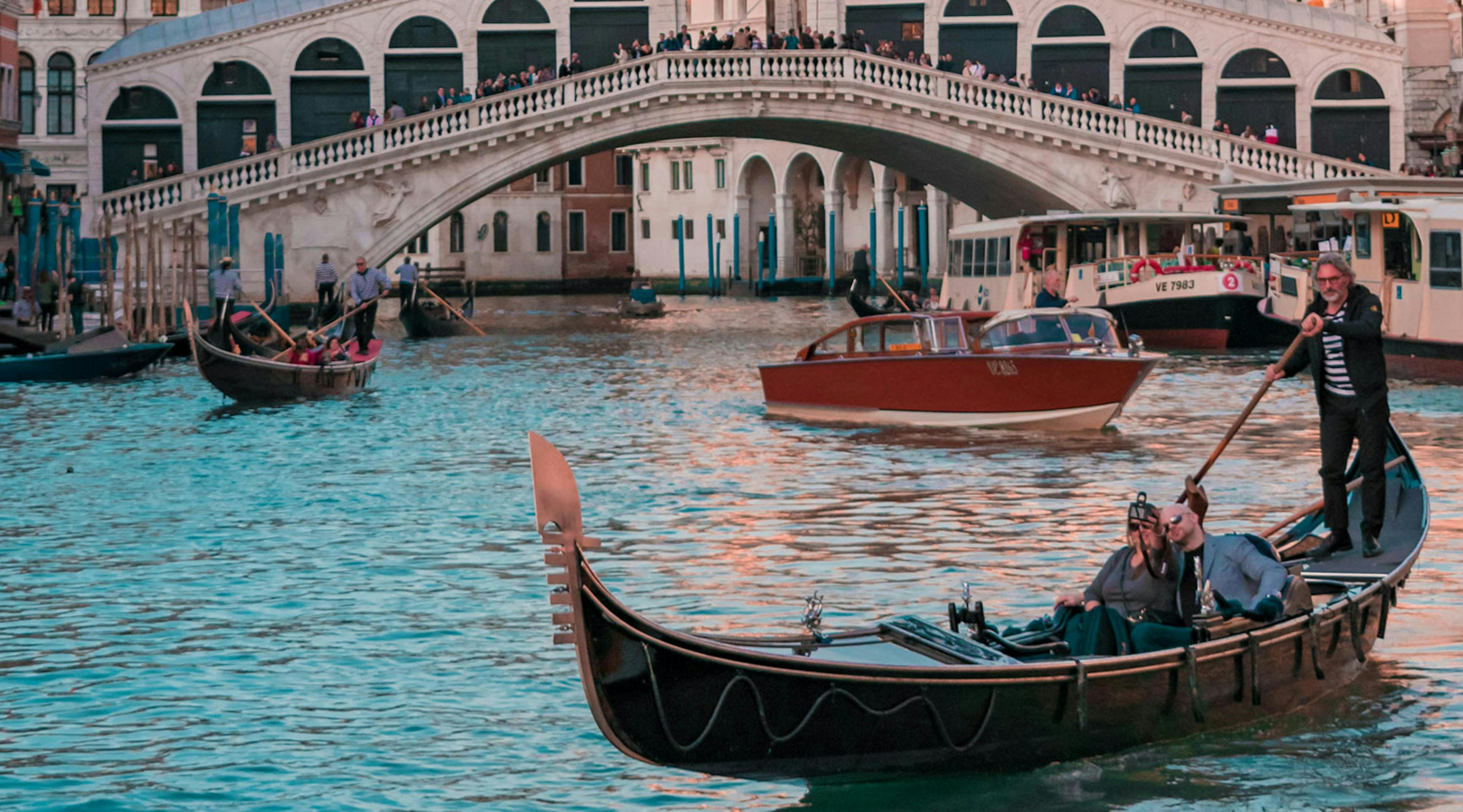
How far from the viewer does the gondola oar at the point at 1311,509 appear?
28.4 ft

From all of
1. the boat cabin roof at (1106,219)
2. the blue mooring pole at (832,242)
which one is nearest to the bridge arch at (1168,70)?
the boat cabin roof at (1106,219)

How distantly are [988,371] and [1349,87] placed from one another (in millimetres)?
21197

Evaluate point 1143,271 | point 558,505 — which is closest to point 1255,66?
point 1143,271

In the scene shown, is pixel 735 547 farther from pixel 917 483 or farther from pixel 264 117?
pixel 264 117

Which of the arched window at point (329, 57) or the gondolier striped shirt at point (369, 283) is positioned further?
the arched window at point (329, 57)

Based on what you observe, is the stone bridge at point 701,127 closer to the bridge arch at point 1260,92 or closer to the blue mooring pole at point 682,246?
the bridge arch at point 1260,92

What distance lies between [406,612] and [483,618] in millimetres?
391

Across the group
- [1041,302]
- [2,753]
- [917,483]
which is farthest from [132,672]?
[1041,302]

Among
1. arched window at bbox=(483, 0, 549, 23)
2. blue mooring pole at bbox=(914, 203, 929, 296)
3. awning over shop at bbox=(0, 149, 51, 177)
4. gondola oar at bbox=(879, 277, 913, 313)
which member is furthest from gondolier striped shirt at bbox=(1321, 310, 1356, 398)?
blue mooring pole at bbox=(914, 203, 929, 296)

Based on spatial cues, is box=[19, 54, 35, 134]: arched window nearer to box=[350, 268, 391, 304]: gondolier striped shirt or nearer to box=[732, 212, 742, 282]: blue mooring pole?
box=[732, 212, 742, 282]: blue mooring pole

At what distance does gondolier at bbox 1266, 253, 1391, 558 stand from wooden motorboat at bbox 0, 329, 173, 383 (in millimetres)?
16448

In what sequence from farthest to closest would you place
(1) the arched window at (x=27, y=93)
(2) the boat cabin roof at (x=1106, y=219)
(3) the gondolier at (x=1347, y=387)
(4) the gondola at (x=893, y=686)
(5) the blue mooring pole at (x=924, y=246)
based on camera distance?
(5) the blue mooring pole at (x=924, y=246) → (1) the arched window at (x=27, y=93) → (2) the boat cabin roof at (x=1106, y=219) → (3) the gondolier at (x=1347, y=387) → (4) the gondola at (x=893, y=686)

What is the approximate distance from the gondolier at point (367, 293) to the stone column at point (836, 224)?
25001 mm

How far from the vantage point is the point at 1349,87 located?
35156 millimetres
